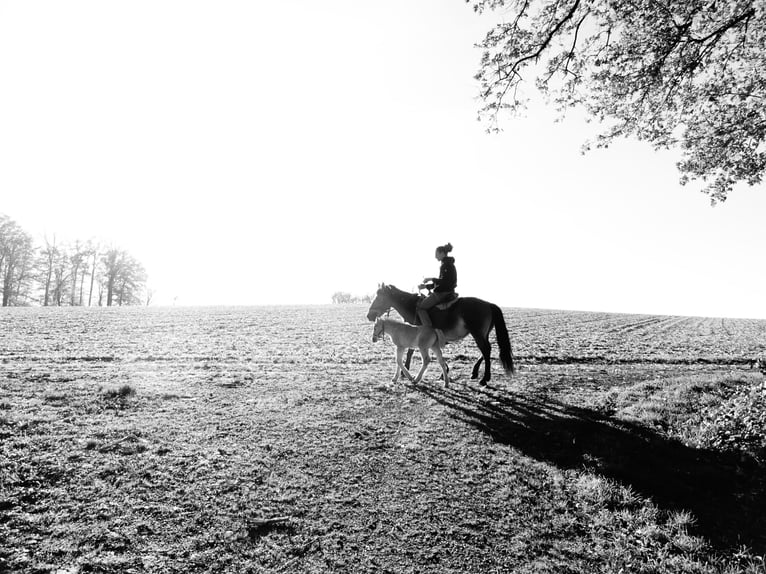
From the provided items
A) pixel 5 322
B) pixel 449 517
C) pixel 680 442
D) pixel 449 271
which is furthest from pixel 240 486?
pixel 5 322

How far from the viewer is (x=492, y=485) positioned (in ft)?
16.4

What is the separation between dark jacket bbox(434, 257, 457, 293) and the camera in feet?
34.9

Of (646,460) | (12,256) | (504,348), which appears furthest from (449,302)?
(12,256)

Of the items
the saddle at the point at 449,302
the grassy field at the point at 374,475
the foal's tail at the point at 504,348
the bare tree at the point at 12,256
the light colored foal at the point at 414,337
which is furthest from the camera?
the bare tree at the point at 12,256

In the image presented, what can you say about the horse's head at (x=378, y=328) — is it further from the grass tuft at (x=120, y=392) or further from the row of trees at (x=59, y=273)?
the row of trees at (x=59, y=273)

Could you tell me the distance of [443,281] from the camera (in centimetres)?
1061

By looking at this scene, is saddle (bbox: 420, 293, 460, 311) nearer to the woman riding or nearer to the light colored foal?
the woman riding

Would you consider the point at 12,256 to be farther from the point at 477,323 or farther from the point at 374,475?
the point at 374,475

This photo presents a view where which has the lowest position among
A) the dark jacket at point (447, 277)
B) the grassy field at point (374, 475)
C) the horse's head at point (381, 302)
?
A: the grassy field at point (374, 475)

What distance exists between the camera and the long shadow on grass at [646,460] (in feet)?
13.6

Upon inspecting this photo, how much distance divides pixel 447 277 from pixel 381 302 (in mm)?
2211

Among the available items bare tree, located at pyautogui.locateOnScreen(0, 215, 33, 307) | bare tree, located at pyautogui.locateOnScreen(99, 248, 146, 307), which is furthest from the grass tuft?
bare tree, located at pyautogui.locateOnScreen(99, 248, 146, 307)

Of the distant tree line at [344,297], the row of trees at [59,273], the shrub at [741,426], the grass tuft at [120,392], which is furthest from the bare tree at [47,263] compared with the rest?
the shrub at [741,426]

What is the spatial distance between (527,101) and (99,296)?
67440 millimetres
